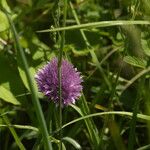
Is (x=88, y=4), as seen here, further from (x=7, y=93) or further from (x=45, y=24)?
(x=7, y=93)

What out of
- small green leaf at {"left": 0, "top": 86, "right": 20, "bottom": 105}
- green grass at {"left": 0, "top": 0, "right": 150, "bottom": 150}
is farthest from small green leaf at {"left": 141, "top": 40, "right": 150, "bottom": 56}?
small green leaf at {"left": 0, "top": 86, "right": 20, "bottom": 105}

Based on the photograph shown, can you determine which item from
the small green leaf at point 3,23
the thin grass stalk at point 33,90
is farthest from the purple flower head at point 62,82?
the small green leaf at point 3,23

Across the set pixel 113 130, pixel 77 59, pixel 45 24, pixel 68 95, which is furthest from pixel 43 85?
pixel 45 24

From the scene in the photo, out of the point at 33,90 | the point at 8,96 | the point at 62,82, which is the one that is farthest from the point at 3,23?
the point at 33,90

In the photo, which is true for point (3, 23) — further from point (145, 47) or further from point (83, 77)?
point (145, 47)

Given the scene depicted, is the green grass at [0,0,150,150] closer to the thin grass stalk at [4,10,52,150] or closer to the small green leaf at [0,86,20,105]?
the small green leaf at [0,86,20,105]
